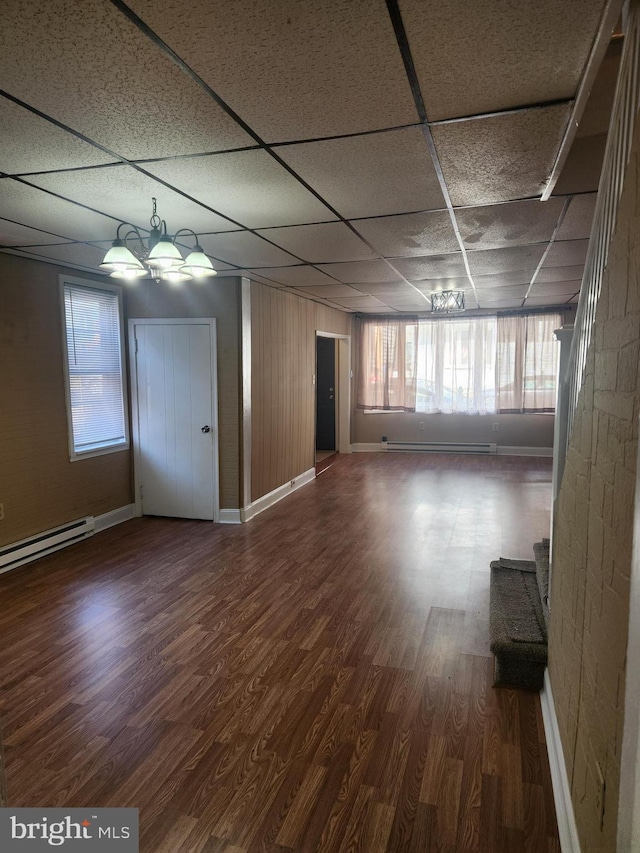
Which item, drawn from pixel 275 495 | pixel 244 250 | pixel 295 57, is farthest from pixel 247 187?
pixel 275 495

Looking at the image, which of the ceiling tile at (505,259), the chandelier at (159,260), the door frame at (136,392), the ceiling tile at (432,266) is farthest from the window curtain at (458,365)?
the chandelier at (159,260)

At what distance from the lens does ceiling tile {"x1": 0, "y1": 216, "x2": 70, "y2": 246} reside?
3.29 meters

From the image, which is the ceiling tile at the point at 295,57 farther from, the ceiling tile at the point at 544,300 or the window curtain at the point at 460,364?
the window curtain at the point at 460,364

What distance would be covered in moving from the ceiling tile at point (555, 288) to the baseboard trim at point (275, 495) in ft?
12.2

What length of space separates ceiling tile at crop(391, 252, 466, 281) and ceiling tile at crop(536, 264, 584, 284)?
0.79 m

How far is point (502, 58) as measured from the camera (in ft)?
4.99

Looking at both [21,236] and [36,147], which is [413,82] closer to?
[36,147]

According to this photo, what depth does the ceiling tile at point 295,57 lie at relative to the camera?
132 centimetres

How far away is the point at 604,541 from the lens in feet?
4.64

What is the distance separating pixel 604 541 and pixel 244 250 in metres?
3.34

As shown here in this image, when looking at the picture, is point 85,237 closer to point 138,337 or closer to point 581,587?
point 138,337

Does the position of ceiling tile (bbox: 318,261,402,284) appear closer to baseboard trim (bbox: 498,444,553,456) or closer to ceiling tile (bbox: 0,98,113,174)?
ceiling tile (bbox: 0,98,113,174)

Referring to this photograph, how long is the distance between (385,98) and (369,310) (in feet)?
22.5

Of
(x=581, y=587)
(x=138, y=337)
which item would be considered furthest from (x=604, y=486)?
(x=138, y=337)
